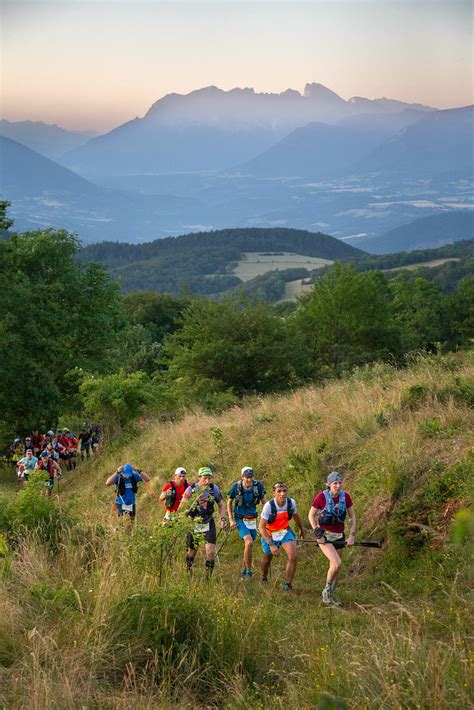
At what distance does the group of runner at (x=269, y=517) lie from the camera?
8.21m

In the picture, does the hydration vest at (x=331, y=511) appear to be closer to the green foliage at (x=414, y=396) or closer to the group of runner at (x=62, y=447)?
the green foliage at (x=414, y=396)

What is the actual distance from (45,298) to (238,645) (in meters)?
27.1

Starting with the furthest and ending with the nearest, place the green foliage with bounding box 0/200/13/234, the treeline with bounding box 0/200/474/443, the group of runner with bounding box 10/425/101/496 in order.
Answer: the green foliage with bounding box 0/200/13/234 < the treeline with bounding box 0/200/474/443 < the group of runner with bounding box 10/425/101/496

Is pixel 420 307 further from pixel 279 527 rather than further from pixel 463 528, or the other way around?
pixel 463 528

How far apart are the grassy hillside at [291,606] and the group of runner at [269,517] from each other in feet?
1.22

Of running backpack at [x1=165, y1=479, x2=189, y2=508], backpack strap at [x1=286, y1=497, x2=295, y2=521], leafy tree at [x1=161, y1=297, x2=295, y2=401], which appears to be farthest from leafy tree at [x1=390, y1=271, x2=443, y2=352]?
backpack strap at [x1=286, y1=497, x2=295, y2=521]

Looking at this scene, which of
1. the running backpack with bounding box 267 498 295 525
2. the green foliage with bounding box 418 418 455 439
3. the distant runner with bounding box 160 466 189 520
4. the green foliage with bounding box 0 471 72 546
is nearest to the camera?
the green foliage with bounding box 0 471 72 546

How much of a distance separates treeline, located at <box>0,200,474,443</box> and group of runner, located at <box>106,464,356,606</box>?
39.0ft

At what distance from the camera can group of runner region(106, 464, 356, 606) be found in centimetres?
821

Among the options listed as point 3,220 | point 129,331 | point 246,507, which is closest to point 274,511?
point 246,507

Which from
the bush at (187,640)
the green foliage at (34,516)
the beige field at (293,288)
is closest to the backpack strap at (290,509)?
the green foliage at (34,516)

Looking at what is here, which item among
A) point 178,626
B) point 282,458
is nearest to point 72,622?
point 178,626

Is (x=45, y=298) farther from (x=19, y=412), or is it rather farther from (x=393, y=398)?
(x=393, y=398)

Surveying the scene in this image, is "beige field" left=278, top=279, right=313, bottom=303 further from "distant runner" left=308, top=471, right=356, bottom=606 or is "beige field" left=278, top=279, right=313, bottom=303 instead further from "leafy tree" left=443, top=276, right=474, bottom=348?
"distant runner" left=308, top=471, right=356, bottom=606
